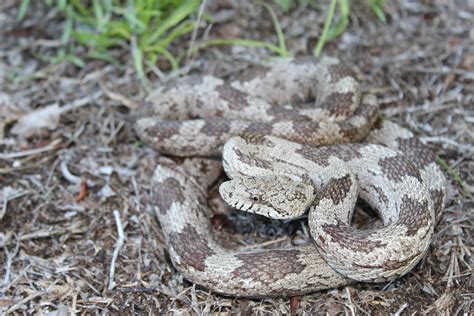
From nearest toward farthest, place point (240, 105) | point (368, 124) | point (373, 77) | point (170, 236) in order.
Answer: point (170, 236), point (368, 124), point (240, 105), point (373, 77)

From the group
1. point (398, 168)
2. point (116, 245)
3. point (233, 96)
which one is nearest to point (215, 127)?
point (233, 96)

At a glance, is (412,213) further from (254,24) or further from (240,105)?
(254,24)

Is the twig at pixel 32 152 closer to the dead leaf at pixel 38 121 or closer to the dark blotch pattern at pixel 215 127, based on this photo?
the dead leaf at pixel 38 121

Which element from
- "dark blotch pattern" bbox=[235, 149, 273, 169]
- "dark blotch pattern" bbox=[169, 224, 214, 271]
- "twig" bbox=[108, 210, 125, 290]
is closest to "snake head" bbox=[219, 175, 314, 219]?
"dark blotch pattern" bbox=[235, 149, 273, 169]

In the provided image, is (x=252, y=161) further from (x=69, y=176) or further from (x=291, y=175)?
(x=69, y=176)

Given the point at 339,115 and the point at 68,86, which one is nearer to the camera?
the point at 339,115

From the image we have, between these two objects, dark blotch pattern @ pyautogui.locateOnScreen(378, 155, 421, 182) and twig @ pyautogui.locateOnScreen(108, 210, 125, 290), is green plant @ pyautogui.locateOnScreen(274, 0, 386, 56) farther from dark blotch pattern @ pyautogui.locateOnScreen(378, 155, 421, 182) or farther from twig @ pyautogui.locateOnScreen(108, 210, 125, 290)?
twig @ pyautogui.locateOnScreen(108, 210, 125, 290)

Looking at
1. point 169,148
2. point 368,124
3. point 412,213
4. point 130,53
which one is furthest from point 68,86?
point 412,213
